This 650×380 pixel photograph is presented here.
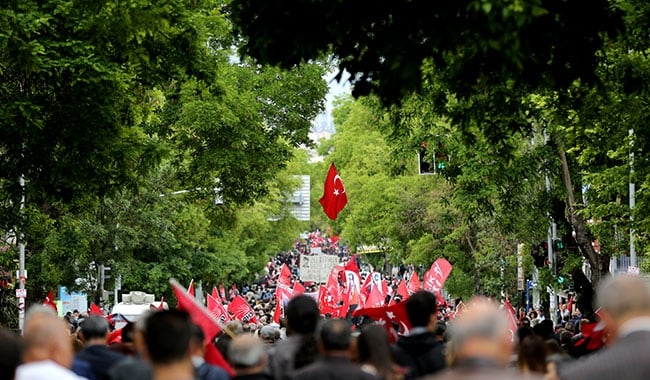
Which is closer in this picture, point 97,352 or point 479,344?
point 479,344

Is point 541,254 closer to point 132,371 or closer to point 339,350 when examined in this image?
point 339,350

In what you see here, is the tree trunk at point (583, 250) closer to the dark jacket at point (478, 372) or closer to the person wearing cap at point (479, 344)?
the person wearing cap at point (479, 344)

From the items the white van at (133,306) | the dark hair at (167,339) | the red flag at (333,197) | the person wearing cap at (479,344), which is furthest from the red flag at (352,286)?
the person wearing cap at (479,344)

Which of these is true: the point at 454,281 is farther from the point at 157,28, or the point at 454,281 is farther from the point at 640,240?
the point at 157,28

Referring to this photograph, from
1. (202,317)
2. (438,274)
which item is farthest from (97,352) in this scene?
(438,274)

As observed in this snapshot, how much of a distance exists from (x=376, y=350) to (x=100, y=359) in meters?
2.18

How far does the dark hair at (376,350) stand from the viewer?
32.3 feet

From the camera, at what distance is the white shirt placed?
8703mm

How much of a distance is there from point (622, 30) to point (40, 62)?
31.0ft

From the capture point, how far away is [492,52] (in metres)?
14.1

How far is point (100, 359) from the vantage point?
35.6 feet

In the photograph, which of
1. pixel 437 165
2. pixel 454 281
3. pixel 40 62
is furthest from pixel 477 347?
pixel 454 281

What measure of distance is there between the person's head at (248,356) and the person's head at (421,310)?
2.20 metres

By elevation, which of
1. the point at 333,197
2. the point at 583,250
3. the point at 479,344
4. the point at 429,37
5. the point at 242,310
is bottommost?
the point at 242,310
